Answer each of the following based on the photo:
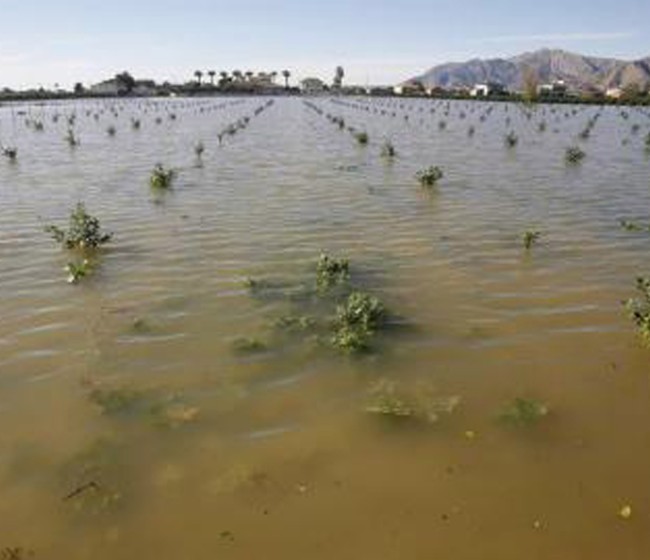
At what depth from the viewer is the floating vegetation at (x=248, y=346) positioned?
8625mm

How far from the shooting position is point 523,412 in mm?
7199

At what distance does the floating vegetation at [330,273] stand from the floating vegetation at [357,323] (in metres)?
1.42

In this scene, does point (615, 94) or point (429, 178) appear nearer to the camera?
point (429, 178)

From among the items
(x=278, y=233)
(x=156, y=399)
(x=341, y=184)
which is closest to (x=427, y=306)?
(x=156, y=399)

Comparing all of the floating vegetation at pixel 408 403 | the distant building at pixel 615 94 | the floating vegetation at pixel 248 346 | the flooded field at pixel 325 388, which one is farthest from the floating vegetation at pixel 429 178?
the distant building at pixel 615 94

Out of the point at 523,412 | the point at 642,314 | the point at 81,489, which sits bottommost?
the point at 81,489

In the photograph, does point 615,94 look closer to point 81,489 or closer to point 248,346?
point 248,346

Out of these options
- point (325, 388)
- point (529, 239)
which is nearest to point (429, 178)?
point (529, 239)

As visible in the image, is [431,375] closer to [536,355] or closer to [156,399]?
[536,355]

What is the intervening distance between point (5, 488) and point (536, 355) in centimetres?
555

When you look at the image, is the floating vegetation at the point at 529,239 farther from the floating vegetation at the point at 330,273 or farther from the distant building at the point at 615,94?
the distant building at the point at 615,94

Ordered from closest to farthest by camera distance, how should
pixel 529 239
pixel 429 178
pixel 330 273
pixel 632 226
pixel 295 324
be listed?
pixel 295 324, pixel 330 273, pixel 529 239, pixel 632 226, pixel 429 178

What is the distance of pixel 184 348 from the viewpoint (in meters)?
8.73

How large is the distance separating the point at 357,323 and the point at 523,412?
8.24ft
